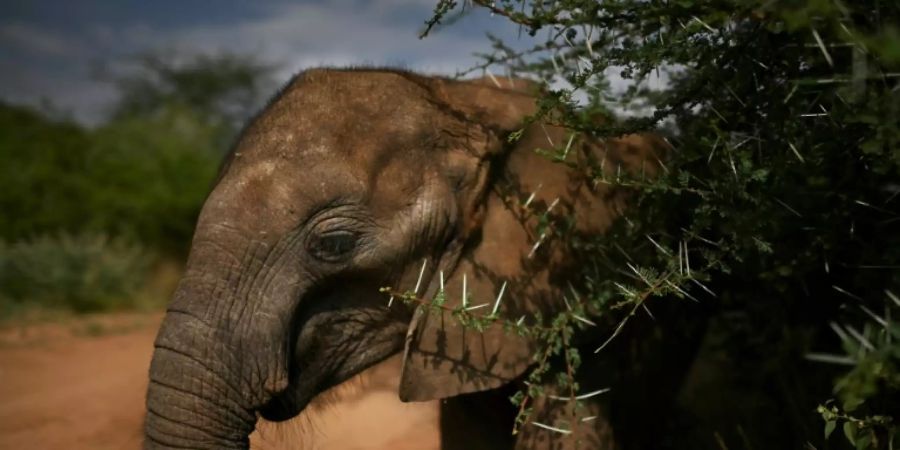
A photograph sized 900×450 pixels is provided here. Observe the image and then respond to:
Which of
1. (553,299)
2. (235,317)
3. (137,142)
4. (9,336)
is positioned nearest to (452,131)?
→ (553,299)

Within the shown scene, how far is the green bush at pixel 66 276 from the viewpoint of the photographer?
9.83 metres

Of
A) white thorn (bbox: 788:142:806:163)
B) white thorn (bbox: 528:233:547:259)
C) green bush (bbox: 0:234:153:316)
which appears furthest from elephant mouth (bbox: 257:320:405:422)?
green bush (bbox: 0:234:153:316)

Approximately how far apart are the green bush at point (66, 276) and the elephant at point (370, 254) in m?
7.61

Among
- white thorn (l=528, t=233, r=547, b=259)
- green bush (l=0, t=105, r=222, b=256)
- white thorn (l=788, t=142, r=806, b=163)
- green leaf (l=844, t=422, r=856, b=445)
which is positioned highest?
green bush (l=0, t=105, r=222, b=256)

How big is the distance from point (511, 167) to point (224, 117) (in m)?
17.9

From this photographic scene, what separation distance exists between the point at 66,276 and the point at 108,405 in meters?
4.45

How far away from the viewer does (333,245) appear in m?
2.84

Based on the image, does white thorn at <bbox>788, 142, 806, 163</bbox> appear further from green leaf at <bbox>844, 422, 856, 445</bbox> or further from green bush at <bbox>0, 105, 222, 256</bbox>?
green bush at <bbox>0, 105, 222, 256</bbox>

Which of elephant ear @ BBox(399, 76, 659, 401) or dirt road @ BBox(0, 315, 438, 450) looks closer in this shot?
elephant ear @ BBox(399, 76, 659, 401)

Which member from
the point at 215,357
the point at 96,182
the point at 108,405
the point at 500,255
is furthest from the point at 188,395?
the point at 96,182

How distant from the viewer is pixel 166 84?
19703 millimetres

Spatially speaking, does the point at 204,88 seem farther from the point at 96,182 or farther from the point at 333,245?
the point at 333,245

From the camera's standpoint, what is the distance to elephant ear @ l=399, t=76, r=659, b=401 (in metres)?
2.96

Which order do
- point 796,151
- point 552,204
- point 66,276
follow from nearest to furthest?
point 796,151, point 552,204, point 66,276
